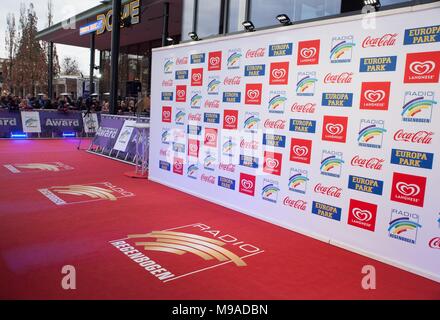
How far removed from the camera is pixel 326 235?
4.52 m

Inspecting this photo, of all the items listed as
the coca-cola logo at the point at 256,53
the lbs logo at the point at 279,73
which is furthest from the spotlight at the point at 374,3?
the coca-cola logo at the point at 256,53

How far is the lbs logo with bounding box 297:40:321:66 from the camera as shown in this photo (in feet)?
14.9

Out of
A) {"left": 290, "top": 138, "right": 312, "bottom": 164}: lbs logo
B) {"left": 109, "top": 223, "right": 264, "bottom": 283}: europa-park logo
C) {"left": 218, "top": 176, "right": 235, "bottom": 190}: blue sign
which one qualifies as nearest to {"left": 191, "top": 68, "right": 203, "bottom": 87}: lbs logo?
{"left": 218, "top": 176, "right": 235, "bottom": 190}: blue sign

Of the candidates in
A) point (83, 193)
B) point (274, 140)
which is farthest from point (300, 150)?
point (83, 193)

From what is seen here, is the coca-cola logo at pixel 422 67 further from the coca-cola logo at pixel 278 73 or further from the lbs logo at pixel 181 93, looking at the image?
the lbs logo at pixel 181 93

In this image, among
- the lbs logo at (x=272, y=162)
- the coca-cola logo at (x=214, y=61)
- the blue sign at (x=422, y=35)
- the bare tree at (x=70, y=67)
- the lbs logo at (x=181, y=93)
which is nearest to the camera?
the blue sign at (x=422, y=35)

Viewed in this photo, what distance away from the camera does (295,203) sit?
4863mm

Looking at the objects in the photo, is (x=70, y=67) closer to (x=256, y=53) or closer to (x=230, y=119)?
(x=230, y=119)

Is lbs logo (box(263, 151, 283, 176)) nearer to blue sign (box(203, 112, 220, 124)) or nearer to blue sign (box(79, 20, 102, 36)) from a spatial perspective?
blue sign (box(203, 112, 220, 124))

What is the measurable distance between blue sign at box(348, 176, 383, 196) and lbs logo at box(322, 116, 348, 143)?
18.7 inches

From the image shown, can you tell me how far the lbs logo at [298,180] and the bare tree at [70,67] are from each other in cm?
4680

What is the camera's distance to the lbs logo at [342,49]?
4191mm

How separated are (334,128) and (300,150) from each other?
0.56 metres
